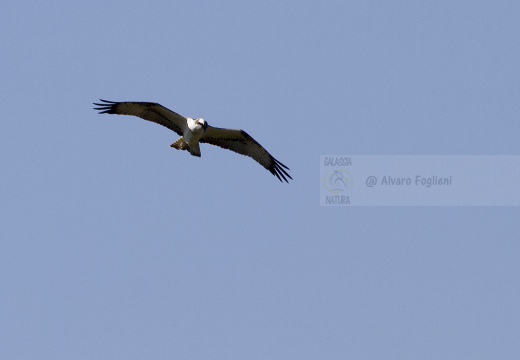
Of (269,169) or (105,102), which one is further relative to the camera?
(269,169)

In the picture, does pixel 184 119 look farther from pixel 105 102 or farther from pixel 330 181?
pixel 330 181

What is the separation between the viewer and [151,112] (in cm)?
3058

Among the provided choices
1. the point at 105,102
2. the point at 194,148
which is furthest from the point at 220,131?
the point at 105,102

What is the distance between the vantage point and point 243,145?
3181 cm

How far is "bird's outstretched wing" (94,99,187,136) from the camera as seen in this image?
30.3 m

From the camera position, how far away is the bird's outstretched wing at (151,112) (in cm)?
3028

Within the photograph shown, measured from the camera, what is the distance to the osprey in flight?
30.3m

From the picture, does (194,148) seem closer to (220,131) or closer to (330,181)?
(220,131)

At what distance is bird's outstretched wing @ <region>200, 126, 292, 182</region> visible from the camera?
102 feet

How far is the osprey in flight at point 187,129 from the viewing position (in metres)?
30.3

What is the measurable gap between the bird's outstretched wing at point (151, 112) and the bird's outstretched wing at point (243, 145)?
755 millimetres

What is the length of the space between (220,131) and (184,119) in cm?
106

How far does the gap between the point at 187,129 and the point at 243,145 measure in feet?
6.25

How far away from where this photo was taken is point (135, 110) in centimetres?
3053
